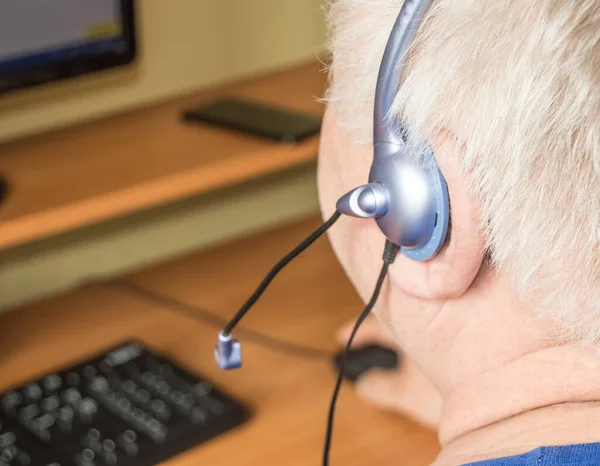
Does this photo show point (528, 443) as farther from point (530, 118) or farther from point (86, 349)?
point (86, 349)

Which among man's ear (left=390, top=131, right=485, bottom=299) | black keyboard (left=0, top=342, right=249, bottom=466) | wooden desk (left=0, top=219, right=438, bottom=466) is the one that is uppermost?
man's ear (left=390, top=131, right=485, bottom=299)

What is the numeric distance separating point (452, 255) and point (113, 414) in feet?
1.45

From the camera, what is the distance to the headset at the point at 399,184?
56 cm

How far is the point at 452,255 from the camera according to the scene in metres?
0.59

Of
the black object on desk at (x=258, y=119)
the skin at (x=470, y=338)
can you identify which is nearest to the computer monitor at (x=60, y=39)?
the black object on desk at (x=258, y=119)

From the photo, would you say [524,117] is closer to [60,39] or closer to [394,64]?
[394,64]

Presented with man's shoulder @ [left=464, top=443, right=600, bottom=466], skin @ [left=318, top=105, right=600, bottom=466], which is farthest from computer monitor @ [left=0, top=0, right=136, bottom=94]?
man's shoulder @ [left=464, top=443, right=600, bottom=466]

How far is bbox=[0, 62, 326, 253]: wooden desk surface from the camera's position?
3.00 feet

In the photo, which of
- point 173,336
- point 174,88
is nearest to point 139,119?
point 174,88

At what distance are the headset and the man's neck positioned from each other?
0.39 feet

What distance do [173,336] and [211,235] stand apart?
382 millimetres

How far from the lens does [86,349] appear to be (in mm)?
1038

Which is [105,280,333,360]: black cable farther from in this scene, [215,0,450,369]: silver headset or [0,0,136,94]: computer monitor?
[215,0,450,369]: silver headset

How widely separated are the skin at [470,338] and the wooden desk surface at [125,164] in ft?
1.01
